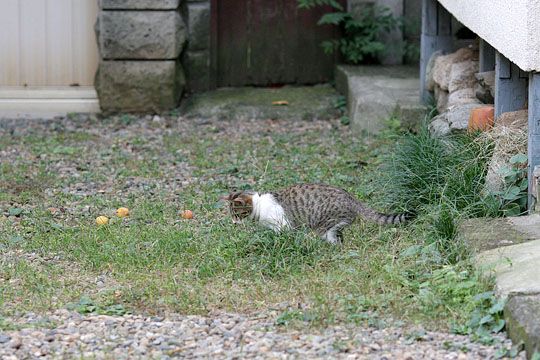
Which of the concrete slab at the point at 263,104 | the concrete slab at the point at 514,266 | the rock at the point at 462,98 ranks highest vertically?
the rock at the point at 462,98

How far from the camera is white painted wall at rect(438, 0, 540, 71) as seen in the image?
5738 millimetres

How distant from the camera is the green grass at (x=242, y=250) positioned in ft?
16.7

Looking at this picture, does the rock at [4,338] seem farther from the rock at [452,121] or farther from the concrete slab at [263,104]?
the concrete slab at [263,104]

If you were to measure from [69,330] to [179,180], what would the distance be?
3194mm

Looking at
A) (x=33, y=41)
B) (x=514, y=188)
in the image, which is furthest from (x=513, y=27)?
(x=33, y=41)

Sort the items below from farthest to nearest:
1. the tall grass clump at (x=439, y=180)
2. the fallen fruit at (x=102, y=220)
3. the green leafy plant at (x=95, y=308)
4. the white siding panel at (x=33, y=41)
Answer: the white siding panel at (x=33, y=41) → the fallen fruit at (x=102, y=220) → the tall grass clump at (x=439, y=180) → the green leafy plant at (x=95, y=308)

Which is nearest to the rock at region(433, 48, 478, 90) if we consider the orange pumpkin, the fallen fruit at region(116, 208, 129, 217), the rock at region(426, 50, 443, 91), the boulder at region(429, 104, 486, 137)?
the rock at region(426, 50, 443, 91)

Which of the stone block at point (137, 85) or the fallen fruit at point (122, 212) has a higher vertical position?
the stone block at point (137, 85)

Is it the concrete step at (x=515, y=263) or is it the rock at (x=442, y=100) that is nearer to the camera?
the concrete step at (x=515, y=263)

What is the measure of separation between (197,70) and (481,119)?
4.23 meters

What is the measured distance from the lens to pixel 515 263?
5.01 meters

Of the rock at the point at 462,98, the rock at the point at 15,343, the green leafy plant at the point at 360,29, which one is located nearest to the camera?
the rock at the point at 15,343

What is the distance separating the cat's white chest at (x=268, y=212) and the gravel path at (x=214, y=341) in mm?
1174

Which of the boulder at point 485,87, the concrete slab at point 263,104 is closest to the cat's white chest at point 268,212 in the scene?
the boulder at point 485,87
